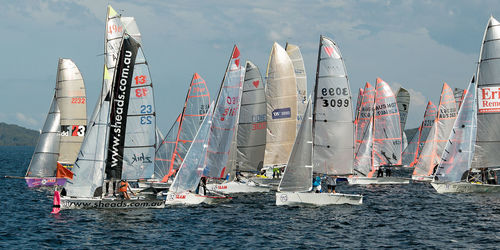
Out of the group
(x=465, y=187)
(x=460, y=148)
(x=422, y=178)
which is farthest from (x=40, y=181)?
(x=422, y=178)

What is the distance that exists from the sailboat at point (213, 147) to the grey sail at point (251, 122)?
259 cm

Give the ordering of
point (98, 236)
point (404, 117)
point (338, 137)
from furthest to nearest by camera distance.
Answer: point (404, 117)
point (338, 137)
point (98, 236)

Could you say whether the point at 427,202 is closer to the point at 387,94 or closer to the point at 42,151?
the point at 387,94

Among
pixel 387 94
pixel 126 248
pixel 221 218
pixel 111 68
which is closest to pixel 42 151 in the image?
pixel 111 68

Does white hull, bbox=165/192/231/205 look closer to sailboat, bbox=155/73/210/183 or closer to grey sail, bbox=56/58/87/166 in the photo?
sailboat, bbox=155/73/210/183

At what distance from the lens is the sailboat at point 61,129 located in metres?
52.1

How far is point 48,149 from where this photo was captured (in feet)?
171

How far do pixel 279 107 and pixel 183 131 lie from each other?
27.9 feet

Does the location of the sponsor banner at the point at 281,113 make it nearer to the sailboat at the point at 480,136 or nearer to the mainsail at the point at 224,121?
the mainsail at the point at 224,121

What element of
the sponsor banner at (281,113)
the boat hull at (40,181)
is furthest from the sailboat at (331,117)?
the boat hull at (40,181)

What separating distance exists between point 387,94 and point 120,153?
3493cm

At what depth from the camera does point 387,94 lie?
6350 cm

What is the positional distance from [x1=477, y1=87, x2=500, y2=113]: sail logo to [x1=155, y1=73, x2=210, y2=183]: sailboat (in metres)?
21.5

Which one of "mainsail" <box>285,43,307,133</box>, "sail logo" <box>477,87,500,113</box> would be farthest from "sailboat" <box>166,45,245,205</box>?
"sail logo" <box>477,87,500,113</box>
